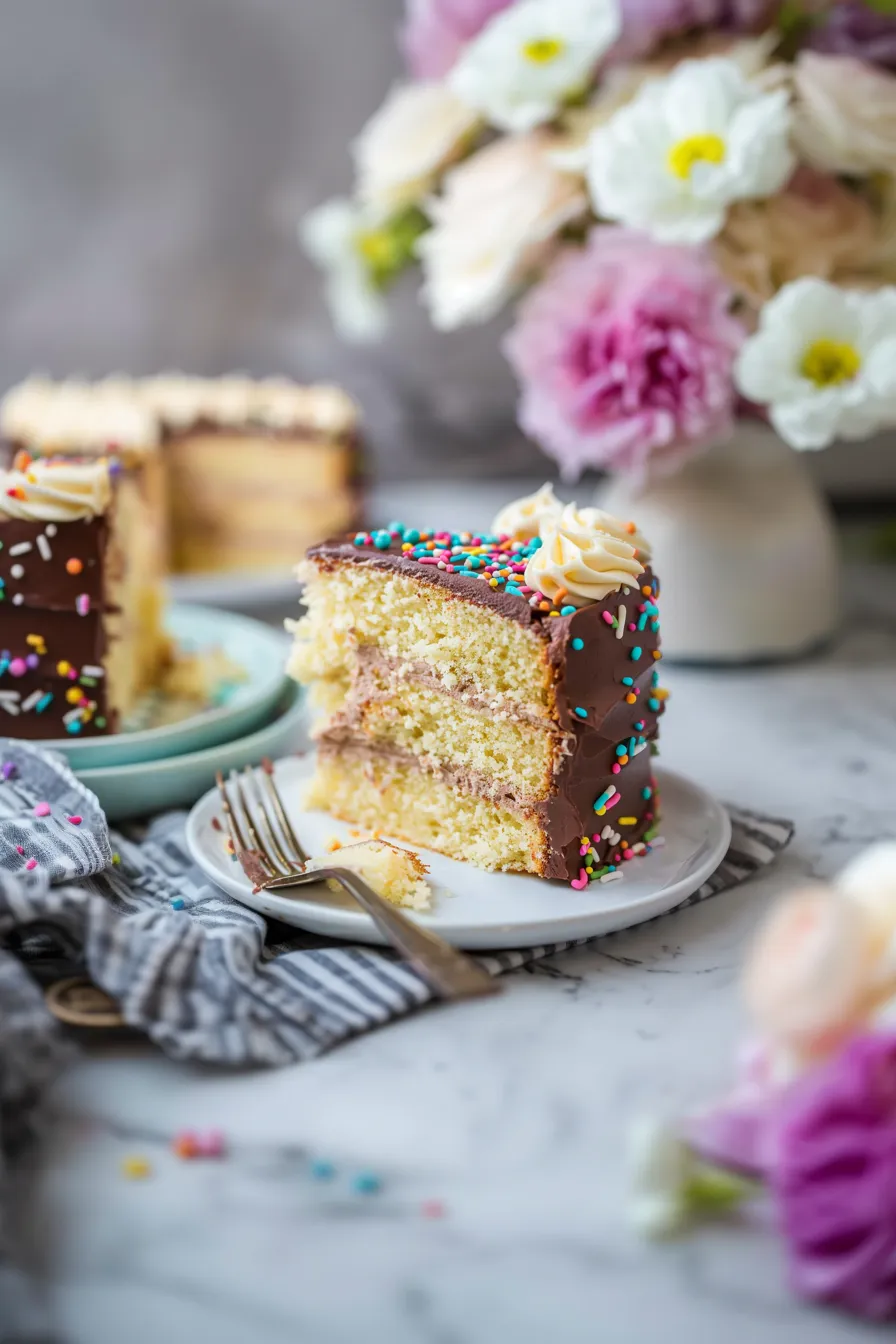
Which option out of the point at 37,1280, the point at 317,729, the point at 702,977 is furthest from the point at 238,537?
the point at 37,1280

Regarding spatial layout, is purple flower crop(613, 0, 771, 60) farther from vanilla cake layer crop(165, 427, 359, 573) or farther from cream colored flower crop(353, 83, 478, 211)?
vanilla cake layer crop(165, 427, 359, 573)

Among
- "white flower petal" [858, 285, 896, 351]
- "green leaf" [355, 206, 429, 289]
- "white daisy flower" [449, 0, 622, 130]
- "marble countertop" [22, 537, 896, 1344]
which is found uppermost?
"white daisy flower" [449, 0, 622, 130]

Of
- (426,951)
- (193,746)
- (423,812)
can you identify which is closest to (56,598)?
(193,746)

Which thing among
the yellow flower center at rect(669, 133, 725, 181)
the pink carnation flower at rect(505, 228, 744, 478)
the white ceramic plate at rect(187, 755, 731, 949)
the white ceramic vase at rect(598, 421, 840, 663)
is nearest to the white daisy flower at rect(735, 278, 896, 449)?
the pink carnation flower at rect(505, 228, 744, 478)

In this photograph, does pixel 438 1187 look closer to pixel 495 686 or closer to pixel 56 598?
pixel 495 686

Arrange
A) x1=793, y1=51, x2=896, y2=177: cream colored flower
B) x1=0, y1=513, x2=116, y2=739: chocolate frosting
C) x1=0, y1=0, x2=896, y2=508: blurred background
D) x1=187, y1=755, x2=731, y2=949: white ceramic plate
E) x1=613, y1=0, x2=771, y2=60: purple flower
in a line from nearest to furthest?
x1=187, y1=755, x2=731, y2=949: white ceramic plate < x1=0, y1=513, x2=116, y2=739: chocolate frosting < x1=793, y1=51, x2=896, y2=177: cream colored flower < x1=613, y1=0, x2=771, y2=60: purple flower < x1=0, y1=0, x2=896, y2=508: blurred background

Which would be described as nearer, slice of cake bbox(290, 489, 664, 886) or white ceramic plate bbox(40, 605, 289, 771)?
slice of cake bbox(290, 489, 664, 886)
